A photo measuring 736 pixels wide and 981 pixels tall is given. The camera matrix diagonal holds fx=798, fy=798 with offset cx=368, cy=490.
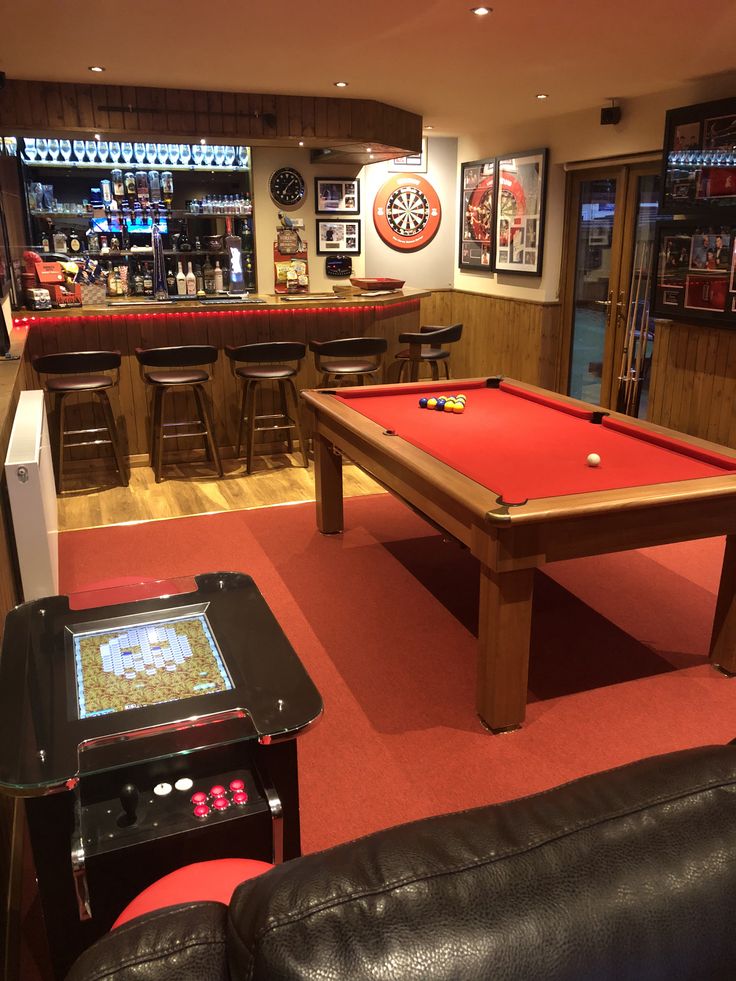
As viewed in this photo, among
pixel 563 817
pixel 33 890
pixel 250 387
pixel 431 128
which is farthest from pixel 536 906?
pixel 431 128

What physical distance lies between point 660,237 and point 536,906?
5866 millimetres

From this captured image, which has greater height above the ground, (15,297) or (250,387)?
(15,297)

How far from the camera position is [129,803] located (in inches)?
55.6

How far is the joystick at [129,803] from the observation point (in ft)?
4.61

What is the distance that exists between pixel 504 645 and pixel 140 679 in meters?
1.38

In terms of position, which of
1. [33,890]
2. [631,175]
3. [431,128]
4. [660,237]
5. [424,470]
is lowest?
[33,890]

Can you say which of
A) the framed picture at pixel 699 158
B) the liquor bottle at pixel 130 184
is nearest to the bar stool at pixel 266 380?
the liquor bottle at pixel 130 184

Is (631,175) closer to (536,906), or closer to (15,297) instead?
(15,297)

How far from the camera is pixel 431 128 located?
7.92 meters

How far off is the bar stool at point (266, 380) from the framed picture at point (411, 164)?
11.2ft

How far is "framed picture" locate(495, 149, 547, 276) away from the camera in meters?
7.40

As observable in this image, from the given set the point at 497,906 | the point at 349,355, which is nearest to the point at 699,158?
the point at 349,355

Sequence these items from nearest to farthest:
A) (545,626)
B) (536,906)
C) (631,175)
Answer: (536,906), (545,626), (631,175)

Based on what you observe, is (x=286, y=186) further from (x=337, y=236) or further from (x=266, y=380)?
(x=266, y=380)
